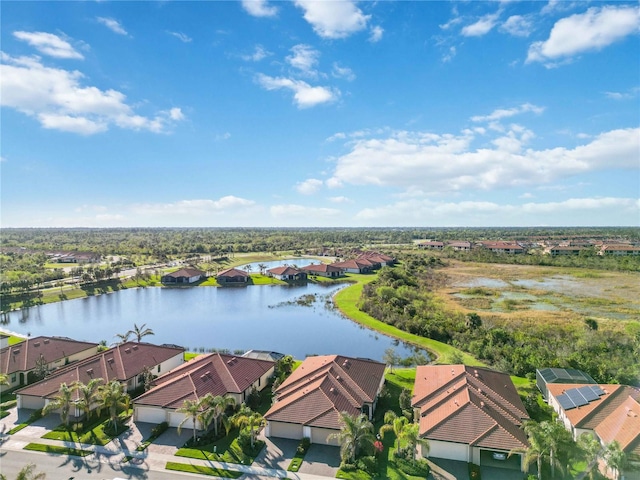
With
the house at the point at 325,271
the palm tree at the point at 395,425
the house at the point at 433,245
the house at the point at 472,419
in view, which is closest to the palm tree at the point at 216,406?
the palm tree at the point at 395,425

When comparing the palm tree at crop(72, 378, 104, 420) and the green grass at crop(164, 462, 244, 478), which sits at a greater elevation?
the palm tree at crop(72, 378, 104, 420)

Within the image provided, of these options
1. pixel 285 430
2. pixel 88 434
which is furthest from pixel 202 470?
pixel 88 434

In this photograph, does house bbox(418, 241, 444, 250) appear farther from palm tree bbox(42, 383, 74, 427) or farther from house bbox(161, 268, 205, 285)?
palm tree bbox(42, 383, 74, 427)

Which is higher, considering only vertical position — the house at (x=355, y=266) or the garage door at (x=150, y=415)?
the house at (x=355, y=266)

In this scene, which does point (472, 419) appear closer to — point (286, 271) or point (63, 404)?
point (63, 404)

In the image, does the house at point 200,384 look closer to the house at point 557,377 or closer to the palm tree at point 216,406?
the palm tree at point 216,406

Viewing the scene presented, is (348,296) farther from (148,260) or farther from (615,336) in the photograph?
(148,260)

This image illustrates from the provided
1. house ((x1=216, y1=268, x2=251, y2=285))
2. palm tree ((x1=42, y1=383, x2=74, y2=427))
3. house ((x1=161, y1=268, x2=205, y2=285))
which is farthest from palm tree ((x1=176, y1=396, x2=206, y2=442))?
house ((x1=161, y1=268, x2=205, y2=285))
